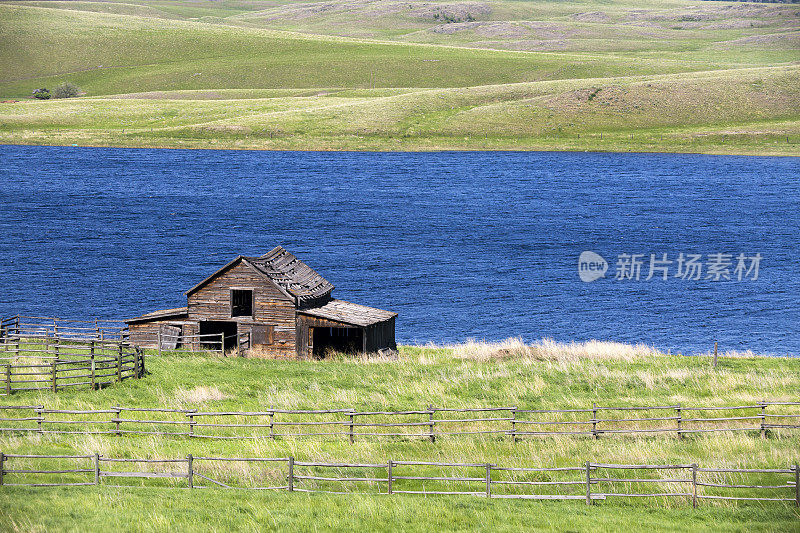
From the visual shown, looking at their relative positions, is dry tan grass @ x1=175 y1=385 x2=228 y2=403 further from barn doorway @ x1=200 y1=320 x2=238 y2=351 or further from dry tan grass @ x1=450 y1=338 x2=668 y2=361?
dry tan grass @ x1=450 y1=338 x2=668 y2=361

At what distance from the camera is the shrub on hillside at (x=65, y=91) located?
623ft

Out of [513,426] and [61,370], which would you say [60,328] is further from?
[513,426]

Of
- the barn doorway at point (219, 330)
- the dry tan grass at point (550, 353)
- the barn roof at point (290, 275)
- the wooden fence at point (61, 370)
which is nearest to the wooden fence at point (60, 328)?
the barn doorway at point (219, 330)

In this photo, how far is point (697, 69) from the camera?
197625mm

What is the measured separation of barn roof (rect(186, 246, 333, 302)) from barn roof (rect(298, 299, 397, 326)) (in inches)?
25.8

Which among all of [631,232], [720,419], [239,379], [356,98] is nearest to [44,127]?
[356,98]

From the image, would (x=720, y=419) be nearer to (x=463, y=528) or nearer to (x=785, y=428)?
(x=785, y=428)

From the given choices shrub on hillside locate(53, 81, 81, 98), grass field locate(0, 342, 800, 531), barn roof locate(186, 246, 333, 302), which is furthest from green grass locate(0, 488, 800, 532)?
shrub on hillside locate(53, 81, 81, 98)

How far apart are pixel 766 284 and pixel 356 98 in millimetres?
112874

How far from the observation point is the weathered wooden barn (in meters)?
44.1

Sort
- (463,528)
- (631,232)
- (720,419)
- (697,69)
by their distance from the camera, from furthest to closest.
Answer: (697,69)
(631,232)
(720,419)
(463,528)

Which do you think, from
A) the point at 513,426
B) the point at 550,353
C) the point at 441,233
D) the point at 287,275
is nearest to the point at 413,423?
the point at 513,426

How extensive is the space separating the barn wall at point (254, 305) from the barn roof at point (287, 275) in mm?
306

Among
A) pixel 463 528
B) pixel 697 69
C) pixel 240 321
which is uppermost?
pixel 697 69
